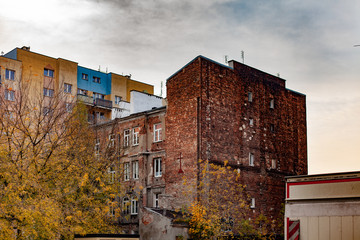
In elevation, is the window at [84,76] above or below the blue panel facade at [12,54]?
below

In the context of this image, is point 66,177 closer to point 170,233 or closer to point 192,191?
point 170,233

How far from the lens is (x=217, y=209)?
34375mm

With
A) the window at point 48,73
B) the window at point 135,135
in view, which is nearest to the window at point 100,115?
the window at point 48,73

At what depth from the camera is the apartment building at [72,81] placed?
56.0 meters

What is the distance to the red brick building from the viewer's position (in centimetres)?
3609

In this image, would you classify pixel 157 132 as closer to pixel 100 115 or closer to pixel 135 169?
pixel 135 169

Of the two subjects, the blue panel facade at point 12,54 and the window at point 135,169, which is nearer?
the window at point 135,169

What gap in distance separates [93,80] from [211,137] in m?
33.0

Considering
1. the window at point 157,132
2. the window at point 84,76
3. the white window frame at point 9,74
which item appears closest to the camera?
the window at point 157,132

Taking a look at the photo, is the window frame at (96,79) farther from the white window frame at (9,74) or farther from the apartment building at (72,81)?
the white window frame at (9,74)

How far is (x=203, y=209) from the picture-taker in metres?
32.1

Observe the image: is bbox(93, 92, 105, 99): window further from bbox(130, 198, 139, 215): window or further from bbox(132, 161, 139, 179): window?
bbox(130, 198, 139, 215): window

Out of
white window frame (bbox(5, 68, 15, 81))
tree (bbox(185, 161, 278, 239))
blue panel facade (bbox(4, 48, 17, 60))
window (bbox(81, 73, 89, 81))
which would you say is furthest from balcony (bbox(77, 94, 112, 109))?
tree (bbox(185, 161, 278, 239))

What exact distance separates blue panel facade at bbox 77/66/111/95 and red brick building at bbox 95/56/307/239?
22.3m
